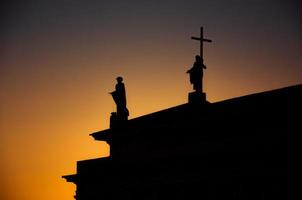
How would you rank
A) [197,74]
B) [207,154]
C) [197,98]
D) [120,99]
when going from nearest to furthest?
[207,154] < [197,98] < [197,74] < [120,99]

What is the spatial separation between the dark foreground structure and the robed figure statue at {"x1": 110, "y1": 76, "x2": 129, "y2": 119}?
68.4 inches

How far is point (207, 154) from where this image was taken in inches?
1486

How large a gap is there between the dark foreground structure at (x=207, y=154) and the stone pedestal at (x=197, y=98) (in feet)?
1.79

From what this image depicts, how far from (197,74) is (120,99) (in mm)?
7806

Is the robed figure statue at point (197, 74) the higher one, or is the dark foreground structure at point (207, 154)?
the robed figure statue at point (197, 74)

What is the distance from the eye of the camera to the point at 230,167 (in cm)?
3647

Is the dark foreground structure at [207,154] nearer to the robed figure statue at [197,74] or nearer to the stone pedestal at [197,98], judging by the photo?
the stone pedestal at [197,98]

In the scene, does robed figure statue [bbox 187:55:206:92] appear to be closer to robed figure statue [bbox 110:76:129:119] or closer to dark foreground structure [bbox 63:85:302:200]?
dark foreground structure [bbox 63:85:302:200]

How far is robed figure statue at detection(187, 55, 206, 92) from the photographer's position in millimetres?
42938

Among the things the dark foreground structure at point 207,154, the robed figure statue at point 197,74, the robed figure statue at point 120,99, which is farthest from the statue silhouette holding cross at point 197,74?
the robed figure statue at point 120,99

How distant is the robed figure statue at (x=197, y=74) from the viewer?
42938 mm

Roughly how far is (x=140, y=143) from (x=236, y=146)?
880cm

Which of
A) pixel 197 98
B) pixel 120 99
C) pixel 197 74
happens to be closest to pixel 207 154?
pixel 197 98

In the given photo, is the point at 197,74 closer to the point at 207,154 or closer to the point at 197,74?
the point at 197,74
